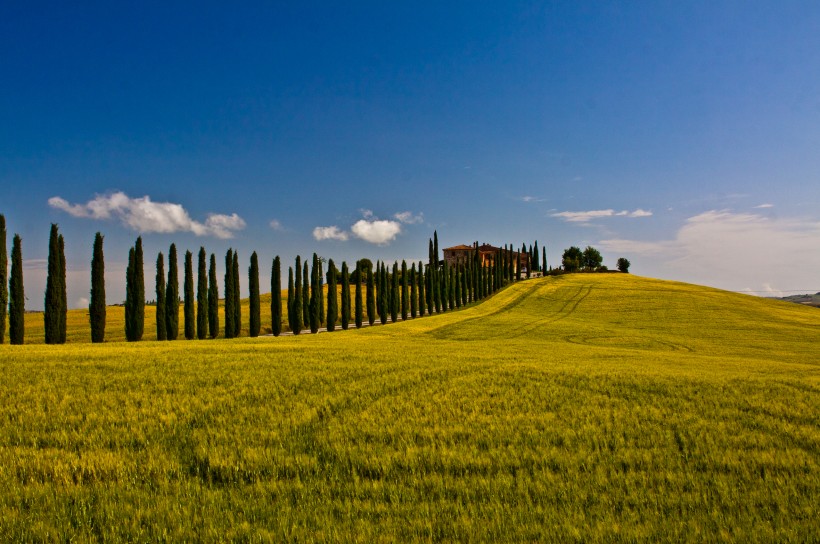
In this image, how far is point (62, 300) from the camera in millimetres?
34062

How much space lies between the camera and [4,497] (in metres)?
5.41

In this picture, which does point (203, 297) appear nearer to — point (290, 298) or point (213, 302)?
point (213, 302)

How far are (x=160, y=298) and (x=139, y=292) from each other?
79.2 inches

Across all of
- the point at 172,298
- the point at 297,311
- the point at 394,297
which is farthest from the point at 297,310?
the point at 394,297

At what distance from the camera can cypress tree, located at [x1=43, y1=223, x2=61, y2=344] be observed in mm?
33562

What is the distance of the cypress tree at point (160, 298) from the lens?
39656mm

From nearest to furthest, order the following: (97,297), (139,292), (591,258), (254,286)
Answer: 1. (97,297)
2. (139,292)
3. (254,286)
4. (591,258)

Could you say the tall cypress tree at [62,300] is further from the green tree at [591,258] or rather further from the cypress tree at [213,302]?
the green tree at [591,258]

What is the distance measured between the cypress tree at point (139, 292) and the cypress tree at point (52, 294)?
210 inches

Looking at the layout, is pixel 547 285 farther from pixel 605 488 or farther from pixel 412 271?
pixel 605 488

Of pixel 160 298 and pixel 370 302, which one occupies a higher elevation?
pixel 160 298

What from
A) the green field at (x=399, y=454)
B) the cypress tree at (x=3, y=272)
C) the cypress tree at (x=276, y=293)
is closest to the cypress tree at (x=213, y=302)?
the cypress tree at (x=276, y=293)

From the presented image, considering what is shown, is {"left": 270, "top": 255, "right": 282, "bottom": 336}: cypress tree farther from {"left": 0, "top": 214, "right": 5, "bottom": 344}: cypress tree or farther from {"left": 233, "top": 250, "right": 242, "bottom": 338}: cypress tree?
{"left": 0, "top": 214, "right": 5, "bottom": 344}: cypress tree

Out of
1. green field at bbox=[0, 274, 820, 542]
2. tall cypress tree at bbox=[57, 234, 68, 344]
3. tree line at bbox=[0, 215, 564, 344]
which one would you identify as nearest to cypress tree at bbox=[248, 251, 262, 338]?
tree line at bbox=[0, 215, 564, 344]
